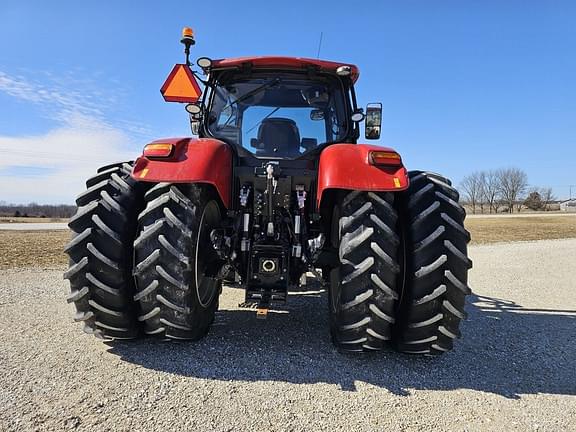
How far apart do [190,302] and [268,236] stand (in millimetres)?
759

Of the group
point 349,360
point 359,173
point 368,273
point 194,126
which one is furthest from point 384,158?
point 194,126

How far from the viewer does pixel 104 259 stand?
2.84m

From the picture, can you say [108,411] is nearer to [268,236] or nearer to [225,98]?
[268,236]

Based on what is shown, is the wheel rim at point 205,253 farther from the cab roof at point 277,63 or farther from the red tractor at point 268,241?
the cab roof at point 277,63

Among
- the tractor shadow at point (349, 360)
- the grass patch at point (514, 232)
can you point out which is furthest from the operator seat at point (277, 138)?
the grass patch at point (514, 232)

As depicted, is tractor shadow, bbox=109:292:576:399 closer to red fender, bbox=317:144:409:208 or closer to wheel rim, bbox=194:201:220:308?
wheel rim, bbox=194:201:220:308

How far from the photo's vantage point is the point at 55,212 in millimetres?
63531

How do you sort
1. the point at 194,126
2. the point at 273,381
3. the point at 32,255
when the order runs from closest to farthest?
1. the point at 273,381
2. the point at 194,126
3. the point at 32,255

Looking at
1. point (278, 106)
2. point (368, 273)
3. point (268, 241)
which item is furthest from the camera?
point (278, 106)

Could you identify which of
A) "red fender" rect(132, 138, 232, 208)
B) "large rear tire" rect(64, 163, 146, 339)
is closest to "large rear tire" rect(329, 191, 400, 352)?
"red fender" rect(132, 138, 232, 208)

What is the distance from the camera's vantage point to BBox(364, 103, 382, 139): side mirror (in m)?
4.03

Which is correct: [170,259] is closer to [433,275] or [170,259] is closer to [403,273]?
[403,273]

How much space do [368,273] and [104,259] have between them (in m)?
1.80

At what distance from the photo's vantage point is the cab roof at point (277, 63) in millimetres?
3617
